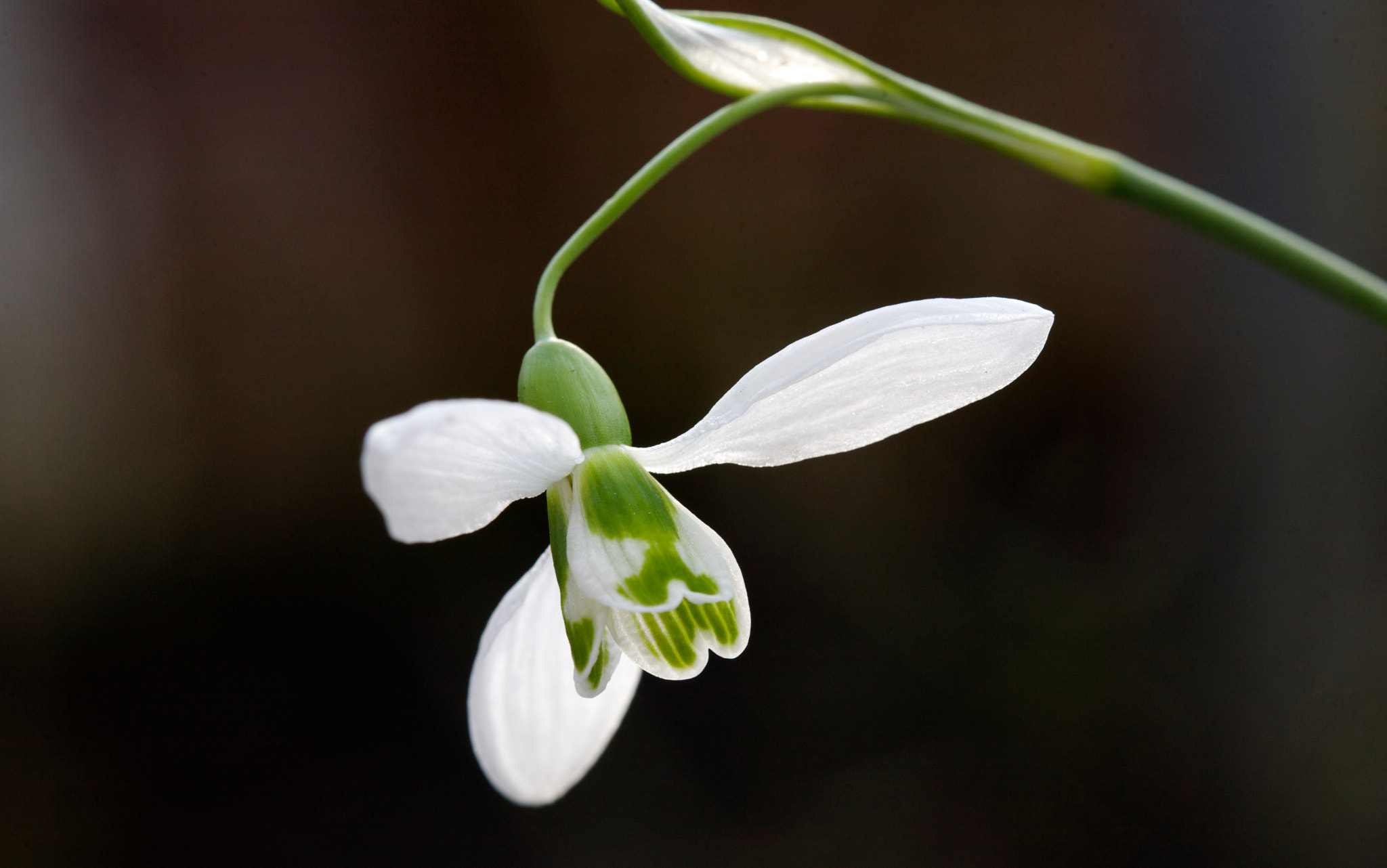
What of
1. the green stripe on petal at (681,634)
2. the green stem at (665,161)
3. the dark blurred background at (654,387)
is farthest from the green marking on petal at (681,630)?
the dark blurred background at (654,387)

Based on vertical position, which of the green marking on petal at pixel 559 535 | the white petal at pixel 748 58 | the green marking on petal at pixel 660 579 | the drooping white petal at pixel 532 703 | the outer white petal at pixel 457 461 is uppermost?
the white petal at pixel 748 58

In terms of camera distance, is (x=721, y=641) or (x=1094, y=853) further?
(x=1094, y=853)

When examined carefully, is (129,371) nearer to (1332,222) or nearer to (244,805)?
(244,805)

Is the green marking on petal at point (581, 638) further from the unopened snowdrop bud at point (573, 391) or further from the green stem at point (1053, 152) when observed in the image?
the green stem at point (1053, 152)

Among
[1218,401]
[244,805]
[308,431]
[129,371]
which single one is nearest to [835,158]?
[1218,401]

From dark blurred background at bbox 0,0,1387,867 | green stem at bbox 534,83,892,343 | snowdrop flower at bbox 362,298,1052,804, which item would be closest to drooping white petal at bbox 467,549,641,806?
snowdrop flower at bbox 362,298,1052,804

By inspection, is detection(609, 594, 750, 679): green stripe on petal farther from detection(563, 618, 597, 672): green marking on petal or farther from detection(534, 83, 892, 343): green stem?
detection(534, 83, 892, 343): green stem
